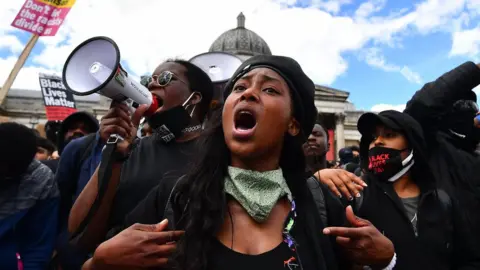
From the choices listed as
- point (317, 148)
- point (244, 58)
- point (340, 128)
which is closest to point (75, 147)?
point (317, 148)

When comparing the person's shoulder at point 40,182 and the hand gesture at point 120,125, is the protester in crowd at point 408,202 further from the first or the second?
the person's shoulder at point 40,182

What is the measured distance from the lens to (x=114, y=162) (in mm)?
1836

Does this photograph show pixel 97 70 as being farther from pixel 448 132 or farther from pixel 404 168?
pixel 448 132

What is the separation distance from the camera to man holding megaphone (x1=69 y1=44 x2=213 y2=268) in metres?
1.78

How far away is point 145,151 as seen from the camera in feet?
7.22

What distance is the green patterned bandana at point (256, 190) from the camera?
4.83 ft

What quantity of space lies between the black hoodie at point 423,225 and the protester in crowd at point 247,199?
107cm

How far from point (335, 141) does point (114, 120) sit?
38.7m

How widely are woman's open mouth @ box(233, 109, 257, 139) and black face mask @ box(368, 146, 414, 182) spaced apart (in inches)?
60.8

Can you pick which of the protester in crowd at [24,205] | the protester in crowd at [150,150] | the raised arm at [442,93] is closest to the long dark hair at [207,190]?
the protester in crowd at [150,150]

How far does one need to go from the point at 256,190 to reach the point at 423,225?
154 centimetres

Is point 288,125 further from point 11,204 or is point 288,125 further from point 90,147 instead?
point 11,204

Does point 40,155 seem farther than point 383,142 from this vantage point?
Yes

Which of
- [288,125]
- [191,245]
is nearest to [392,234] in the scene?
[288,125]
